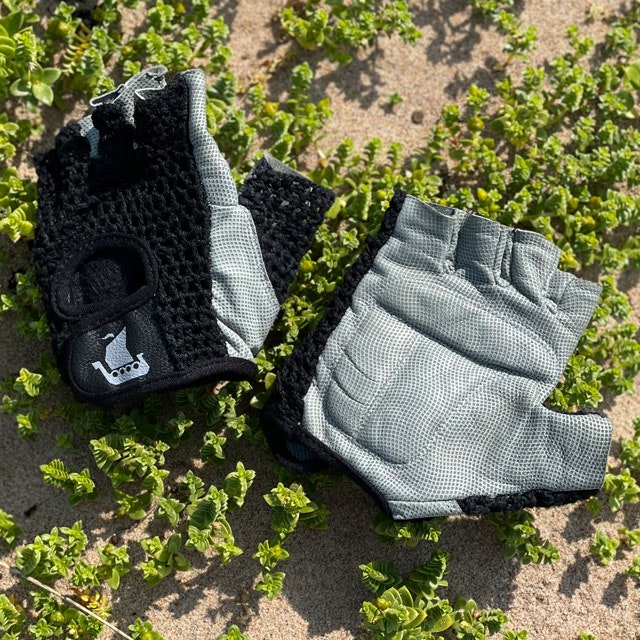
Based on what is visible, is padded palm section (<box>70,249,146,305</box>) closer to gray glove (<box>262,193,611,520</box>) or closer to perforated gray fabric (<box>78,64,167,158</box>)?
perforated gray fabric (<box>78,64,167,158</box>)

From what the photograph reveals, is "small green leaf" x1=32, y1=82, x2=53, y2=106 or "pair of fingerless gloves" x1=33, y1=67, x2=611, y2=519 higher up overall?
"small green leaf" x1=32, y1=82, x2=53, y2=106

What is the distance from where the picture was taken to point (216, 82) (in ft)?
9.24

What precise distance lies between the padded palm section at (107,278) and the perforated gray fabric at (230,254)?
249 millimetres

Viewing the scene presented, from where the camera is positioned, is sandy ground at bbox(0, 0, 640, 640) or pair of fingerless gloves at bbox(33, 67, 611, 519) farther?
sandy ground at bbox(0, 0, 640, 640)

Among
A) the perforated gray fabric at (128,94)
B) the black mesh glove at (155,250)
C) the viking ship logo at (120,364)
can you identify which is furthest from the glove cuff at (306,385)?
the perforated gray fabric at (128,94)

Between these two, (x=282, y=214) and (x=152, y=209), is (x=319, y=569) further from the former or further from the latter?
(x=152, y=209)

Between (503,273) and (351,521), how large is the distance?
95 centimetres

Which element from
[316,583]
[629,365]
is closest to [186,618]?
[316,583]

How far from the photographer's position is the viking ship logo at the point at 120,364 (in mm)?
2414

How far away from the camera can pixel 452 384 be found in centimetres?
248

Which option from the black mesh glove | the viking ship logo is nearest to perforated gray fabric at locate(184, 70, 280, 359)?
the black mesh glove

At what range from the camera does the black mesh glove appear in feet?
7.93

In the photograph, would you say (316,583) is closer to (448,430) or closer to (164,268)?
(448,430)

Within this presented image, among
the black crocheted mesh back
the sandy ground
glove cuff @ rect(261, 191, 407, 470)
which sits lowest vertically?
the sandy ground
